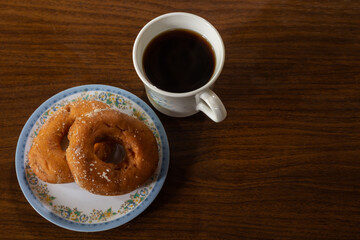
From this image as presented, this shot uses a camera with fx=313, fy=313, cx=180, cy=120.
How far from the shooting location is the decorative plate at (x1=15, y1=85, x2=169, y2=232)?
830mm

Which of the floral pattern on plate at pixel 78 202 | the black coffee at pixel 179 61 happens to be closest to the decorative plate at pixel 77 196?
the floral pattern on plate at pixel 78 202

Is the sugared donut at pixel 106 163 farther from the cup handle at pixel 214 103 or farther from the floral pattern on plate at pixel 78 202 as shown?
the cup handle at pixel 214 103

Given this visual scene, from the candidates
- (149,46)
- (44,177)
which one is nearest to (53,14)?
(149,46)

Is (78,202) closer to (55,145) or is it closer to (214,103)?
(55,145)

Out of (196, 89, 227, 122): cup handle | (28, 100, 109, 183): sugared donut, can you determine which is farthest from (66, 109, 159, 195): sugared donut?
(196, 89, 227, 122): cup handle

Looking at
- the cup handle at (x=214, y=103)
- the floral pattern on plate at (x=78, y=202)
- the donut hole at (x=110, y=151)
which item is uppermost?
the cup handle at (x=214, y=103)

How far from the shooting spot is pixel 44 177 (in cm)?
80

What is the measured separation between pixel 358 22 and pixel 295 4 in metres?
0.20

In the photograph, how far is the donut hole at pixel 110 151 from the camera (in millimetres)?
824

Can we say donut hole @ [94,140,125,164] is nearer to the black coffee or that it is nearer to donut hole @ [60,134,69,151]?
donut hole @ [60,134,69,151]

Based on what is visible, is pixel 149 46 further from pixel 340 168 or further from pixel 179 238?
pixel 340 168

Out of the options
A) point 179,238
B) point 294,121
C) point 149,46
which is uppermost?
point 149,46

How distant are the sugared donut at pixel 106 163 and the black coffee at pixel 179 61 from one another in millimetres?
136

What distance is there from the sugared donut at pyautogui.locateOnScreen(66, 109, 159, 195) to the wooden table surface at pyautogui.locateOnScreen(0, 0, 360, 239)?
0.13 meters
